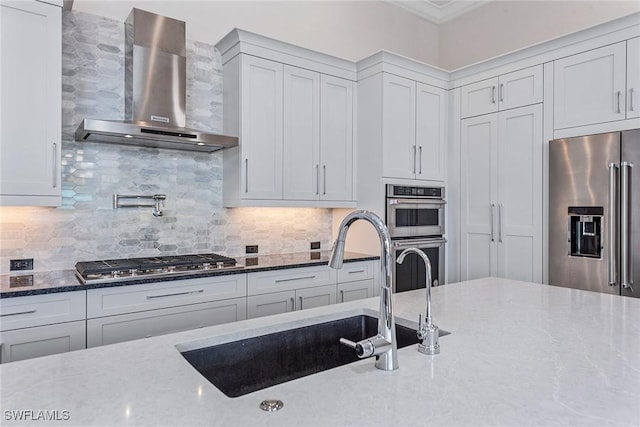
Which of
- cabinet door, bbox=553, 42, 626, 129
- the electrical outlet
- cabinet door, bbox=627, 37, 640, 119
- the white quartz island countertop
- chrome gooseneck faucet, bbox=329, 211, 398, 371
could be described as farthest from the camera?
cabinet door, bbox=553, 42, 626, 129

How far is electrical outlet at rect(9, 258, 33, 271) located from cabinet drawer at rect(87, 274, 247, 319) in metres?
0.68

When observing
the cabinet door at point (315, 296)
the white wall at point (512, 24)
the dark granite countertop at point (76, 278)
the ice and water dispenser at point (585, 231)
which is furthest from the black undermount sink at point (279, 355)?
the white wall at point (512, 24)

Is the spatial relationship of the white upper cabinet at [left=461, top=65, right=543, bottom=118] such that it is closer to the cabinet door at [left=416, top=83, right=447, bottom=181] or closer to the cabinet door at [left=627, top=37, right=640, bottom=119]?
the cabinet door at [left=416, top=83, right=447, bottom=181]

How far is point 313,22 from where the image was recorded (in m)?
3.90

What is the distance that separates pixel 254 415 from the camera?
83 centimetres

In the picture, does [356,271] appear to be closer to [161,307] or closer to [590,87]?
[161,307]

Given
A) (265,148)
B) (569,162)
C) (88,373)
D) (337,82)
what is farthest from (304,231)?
(88,373)

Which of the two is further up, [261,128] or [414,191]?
[261,128]

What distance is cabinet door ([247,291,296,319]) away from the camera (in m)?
2.72

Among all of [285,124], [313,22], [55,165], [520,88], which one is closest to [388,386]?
[55,165]

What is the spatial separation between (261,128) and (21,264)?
69.5 inches

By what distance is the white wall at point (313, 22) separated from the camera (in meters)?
3.12

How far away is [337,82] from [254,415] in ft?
10.5

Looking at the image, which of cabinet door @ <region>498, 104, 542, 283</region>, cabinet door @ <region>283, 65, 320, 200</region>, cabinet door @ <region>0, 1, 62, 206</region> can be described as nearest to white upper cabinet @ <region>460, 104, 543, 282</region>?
cabinet door @ <region>498, 104, 542, 283</region>
